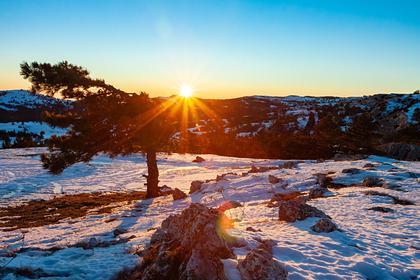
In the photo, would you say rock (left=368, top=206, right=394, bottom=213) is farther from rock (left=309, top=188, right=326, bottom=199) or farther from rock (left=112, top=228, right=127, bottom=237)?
rock (left=112, top=228, right=127, bottom=237)

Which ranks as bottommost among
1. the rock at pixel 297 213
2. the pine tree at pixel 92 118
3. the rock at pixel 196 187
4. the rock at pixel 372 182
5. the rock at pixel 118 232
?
the rock at pixel 196 187

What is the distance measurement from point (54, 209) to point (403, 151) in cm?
4123

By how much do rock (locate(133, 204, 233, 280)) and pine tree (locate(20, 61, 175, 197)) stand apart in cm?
1353

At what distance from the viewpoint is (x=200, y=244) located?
7.86 meters

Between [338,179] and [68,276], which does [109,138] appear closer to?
[68,276]

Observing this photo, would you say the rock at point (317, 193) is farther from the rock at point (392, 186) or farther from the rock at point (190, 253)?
the rock at point (190, 253)

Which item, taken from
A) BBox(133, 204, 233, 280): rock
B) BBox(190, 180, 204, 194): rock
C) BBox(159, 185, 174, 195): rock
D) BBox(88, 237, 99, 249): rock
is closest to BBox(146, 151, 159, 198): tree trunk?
BBox(159, 185, 174, 195): rock

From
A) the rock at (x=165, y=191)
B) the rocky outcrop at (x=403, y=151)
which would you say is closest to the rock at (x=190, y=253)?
the rock at (x=165, y=191)

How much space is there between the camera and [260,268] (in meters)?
7.19

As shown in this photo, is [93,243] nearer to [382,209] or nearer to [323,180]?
[382,209]

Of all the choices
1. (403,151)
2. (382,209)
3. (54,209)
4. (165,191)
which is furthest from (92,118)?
(403,151)

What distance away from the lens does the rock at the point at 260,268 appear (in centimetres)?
711

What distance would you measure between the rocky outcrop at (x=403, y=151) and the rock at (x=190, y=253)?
39.1 metres

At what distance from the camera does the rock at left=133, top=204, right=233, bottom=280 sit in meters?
7.19
